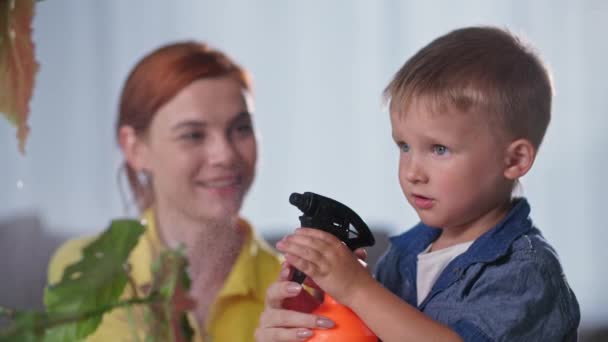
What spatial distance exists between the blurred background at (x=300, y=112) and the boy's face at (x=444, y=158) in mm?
165

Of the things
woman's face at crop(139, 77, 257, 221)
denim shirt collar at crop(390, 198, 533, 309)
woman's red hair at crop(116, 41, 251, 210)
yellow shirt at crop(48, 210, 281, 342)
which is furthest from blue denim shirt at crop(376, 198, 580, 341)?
woman's red hair at crop(116, 41, 251, 210)

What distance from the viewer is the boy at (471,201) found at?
68 cm

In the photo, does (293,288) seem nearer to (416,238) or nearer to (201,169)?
(416,238)

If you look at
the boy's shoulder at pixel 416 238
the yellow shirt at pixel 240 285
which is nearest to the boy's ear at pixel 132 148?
the yellow shirt at pixel 240 285

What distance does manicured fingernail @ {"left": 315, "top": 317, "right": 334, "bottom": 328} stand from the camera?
664 millimetres

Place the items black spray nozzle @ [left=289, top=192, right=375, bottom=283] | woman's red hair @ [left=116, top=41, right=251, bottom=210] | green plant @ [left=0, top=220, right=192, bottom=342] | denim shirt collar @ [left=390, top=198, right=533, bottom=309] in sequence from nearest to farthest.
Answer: green plant @ [left=0, top=220, right=192, bottom=342]
black spray nozzle @ [left=289, top=192, right=375, bottom=283]
denim shirt collar @ [left=390, top=198, right=533, bottom=309]
woman's red hair @ [left=116, top=41, right=251, bottom=210]

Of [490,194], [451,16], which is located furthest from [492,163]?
[451,16]

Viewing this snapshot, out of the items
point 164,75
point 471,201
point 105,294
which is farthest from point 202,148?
point 105,294

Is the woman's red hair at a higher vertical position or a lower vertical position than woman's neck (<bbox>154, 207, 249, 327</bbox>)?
higher

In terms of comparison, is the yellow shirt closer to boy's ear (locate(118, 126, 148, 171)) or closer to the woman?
the woman

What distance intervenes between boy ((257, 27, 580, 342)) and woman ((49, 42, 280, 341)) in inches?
10.0

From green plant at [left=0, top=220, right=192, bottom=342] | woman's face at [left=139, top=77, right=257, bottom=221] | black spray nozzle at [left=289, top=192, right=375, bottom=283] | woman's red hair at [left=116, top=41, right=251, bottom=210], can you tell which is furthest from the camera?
woman's red hair at [left=116, top=41, right=251, bottom=210]

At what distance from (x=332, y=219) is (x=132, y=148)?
65cm

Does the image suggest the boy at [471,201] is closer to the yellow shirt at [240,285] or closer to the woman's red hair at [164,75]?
the yellow shirt at [240,285]
